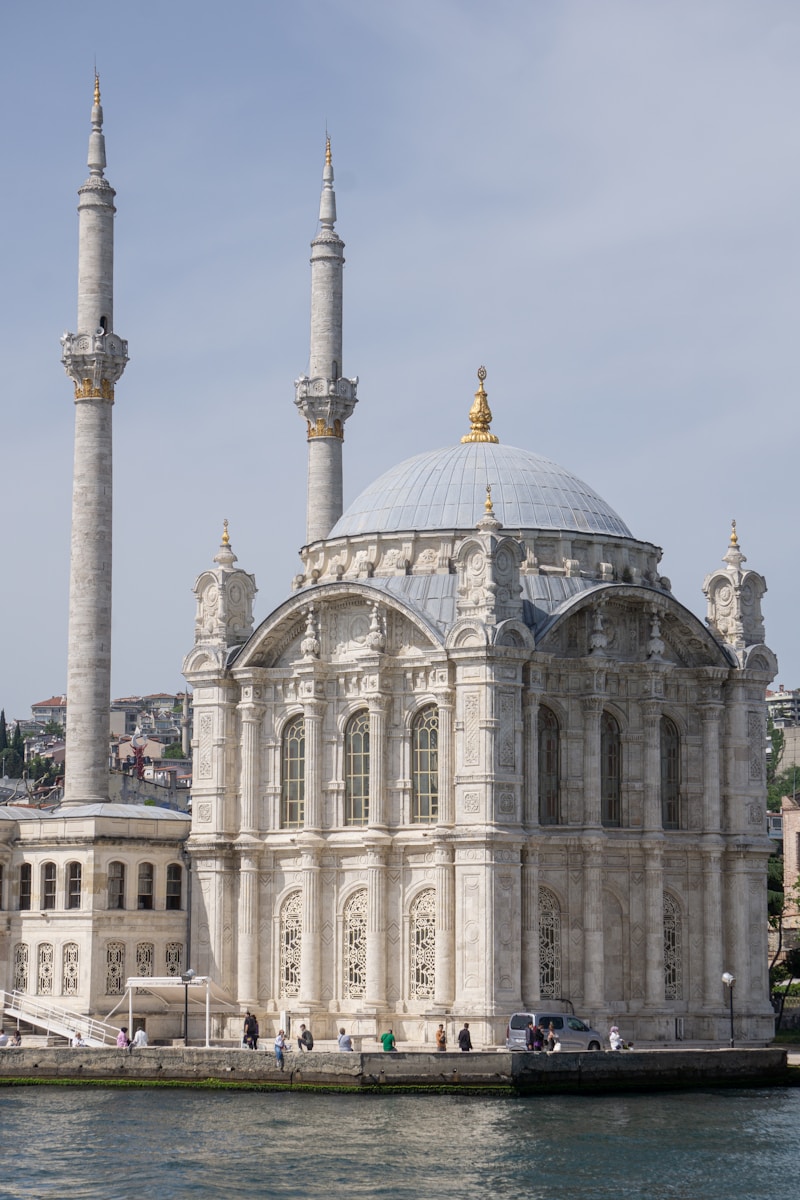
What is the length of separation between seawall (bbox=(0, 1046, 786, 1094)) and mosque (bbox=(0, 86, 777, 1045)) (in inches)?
177

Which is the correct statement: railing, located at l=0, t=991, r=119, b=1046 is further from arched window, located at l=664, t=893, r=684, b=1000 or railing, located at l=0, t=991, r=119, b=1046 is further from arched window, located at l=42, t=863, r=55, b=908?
arched window, located at l=664, t=893, r=684, b=1000

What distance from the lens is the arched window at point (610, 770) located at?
61906 millimetres

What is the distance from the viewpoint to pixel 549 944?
60031 mm

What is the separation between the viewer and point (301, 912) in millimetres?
61719

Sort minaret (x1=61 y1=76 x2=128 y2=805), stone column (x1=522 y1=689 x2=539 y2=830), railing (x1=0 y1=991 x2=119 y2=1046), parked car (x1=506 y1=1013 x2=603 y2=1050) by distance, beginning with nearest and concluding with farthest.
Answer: parked car (x1=506 y1=1013 x2=603 y2=1050)
stone column (x1=522 y1=689 x2=539 y2=830)
railing (x1=0 y1=991 x2=119 y2=1046)
minaret (x1=61 y1=76 x2=128 y2=805)

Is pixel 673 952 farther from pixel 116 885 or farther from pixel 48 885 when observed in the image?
pixel 48 885

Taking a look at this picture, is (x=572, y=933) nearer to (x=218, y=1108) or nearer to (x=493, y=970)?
(x=493, y=970)

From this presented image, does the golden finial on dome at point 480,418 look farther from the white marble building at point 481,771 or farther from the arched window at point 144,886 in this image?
the arched window at point 144,886

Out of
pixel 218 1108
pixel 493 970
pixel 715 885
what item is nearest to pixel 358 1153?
pixel 218 1108

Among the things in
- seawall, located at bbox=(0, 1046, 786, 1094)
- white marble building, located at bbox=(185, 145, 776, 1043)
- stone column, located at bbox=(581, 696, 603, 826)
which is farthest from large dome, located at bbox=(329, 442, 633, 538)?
seawall, located at bbox=(0, 1046, 786, 1094)

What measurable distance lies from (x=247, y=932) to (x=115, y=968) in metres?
3.68

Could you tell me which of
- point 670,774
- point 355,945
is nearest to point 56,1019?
point 355,945

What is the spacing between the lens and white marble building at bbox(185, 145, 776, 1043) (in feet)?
191

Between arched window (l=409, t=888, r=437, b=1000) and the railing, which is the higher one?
arched window (l=409, t=888, r=437, b=1000)
